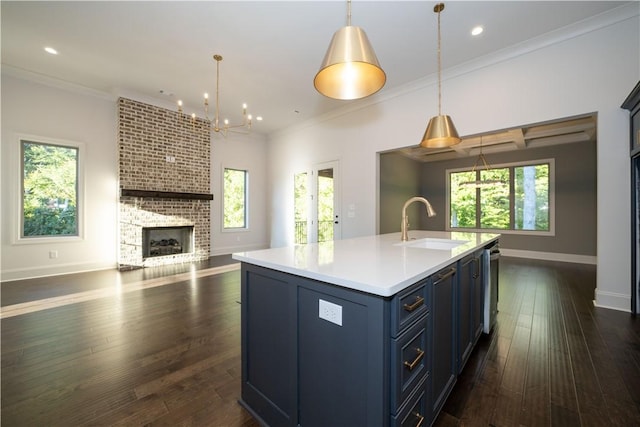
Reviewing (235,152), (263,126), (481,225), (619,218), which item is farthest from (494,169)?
(235,152)

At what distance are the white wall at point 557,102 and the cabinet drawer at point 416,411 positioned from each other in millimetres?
3445

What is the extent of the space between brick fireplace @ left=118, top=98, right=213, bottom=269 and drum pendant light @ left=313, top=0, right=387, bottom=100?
486 cm

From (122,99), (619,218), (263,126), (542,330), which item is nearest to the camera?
(542,330)

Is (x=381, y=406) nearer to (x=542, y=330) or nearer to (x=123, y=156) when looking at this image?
(x=542, y=330)

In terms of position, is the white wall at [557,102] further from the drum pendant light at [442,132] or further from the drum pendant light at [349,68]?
the drum pendant light at [349,68]

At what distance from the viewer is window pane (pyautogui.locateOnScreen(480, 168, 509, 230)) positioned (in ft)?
24.5

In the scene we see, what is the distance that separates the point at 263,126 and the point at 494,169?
671 cm

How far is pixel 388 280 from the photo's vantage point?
1.08m

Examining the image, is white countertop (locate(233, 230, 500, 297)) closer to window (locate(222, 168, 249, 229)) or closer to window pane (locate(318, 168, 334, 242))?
window pane (locate(318, 168, 334, 242))

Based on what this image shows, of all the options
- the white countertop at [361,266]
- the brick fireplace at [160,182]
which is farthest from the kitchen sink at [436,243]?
the brick fireplace at [160,182]

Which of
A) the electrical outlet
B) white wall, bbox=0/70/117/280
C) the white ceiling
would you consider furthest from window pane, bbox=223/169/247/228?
the electrical outlet

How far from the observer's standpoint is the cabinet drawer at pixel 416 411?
42.7 inches

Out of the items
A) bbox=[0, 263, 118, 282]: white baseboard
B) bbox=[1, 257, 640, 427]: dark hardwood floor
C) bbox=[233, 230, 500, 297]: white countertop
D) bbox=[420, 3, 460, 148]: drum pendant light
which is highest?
bbox=[420, 3, 460, 148]: drum pendant light

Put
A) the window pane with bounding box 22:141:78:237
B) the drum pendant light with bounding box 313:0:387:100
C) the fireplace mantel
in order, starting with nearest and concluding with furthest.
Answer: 1. the drum pendant light with bounding box 313:0:387:100
2. the window pane with bounding box 22:141:78:237
3. the fireplace mantel
